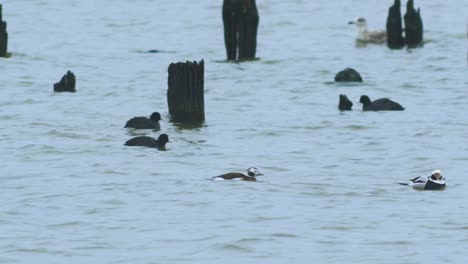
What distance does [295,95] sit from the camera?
3575 centimetres

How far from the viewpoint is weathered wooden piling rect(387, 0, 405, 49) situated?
155 ft

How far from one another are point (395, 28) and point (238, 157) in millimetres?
22600

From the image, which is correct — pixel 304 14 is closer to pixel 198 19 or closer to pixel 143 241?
pixel 198 19

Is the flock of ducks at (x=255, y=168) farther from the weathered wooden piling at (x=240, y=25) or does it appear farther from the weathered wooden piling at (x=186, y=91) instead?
the weathered wooden piling at (x=240, y=25)

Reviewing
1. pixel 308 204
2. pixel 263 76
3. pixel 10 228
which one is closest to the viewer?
pixel 10 228

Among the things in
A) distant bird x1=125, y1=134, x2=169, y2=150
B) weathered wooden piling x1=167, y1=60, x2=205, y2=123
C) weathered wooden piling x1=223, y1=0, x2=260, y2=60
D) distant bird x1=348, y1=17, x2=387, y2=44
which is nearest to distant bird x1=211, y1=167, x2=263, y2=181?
distant bird x1=125, y1=134, x2=169, y2=150

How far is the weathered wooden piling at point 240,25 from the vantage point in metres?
41.3

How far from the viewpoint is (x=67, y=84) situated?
35.6 metres

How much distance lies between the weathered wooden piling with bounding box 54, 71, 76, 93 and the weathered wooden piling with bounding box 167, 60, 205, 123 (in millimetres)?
6008

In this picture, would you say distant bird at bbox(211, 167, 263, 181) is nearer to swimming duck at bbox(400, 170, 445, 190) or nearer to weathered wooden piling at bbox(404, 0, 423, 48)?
swimming duck at bbox(400, 170, 445, 190)

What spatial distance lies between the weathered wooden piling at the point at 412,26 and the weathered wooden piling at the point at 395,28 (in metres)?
0.23

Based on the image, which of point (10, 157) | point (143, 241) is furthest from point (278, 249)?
point (10, 157)

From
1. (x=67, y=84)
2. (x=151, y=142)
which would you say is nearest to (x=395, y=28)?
(x=67, y=84)

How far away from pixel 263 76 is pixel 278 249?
72.4 feet
